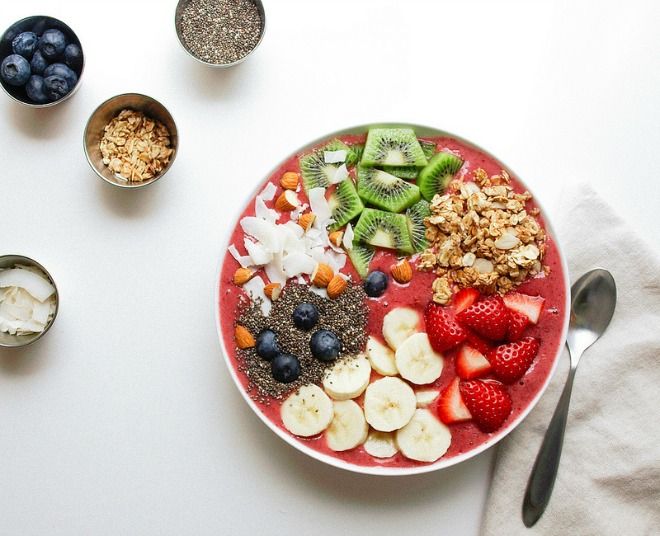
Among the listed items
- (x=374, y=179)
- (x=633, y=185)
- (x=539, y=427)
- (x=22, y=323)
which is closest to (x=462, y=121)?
(x=374, y=179)

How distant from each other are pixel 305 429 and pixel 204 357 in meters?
0.37

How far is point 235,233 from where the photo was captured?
177cm

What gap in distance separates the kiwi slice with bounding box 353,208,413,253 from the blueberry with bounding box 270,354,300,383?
0.34 meters

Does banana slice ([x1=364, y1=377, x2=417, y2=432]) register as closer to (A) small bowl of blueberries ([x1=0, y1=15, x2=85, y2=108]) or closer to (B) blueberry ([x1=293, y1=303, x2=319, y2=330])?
(B) blueberry ([x1=293, y1=303, x2=319, y2=330])

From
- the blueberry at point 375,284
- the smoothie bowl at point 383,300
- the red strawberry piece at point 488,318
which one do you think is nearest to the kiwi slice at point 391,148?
the smoothie bowl at point 383,300

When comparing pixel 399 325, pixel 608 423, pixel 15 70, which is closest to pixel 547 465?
pixel 608 423

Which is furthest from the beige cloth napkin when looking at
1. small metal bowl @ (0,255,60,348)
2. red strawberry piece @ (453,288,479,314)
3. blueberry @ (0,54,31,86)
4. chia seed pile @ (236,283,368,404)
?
blueberry @ (0,54,31,86)

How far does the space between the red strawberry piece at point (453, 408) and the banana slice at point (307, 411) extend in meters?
0.27

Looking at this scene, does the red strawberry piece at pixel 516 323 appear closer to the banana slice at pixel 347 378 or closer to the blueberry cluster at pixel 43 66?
the banana slice at pixel 347 378

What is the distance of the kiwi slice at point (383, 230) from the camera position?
1.77m

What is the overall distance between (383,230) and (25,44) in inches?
40.6

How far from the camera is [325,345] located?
1747 millimetres

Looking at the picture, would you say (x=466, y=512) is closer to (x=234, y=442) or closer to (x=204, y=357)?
(x=234, y=442)

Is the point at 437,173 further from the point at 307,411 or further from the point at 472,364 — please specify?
the point at 307,411
